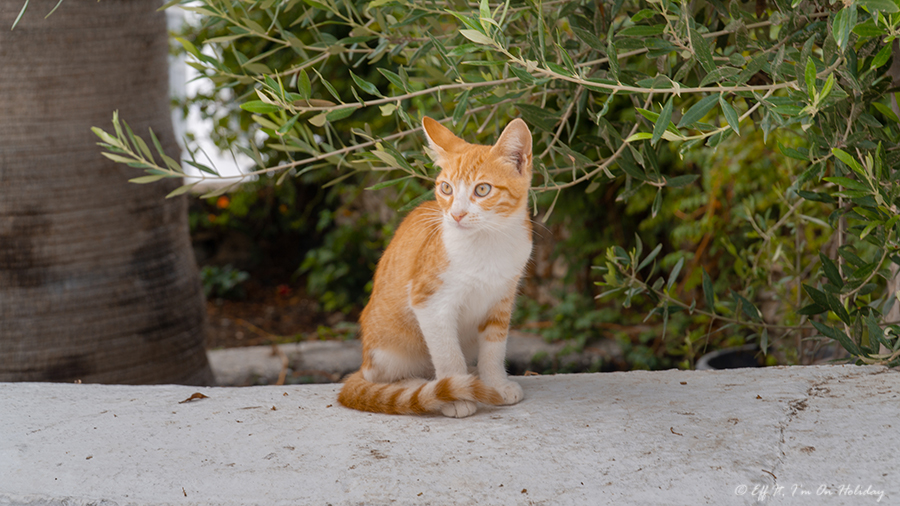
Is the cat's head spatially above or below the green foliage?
above

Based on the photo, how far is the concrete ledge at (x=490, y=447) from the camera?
1.58m

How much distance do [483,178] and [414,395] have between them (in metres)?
0.67

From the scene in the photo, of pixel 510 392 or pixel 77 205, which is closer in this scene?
pixel 510 392

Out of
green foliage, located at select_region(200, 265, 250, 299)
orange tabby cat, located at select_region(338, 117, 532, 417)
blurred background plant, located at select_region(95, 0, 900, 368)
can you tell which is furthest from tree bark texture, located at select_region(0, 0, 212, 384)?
green foliage, located at select_region(200, 265, 250, 299)

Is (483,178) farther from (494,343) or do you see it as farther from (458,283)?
(494,343)

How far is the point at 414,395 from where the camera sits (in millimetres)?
2041

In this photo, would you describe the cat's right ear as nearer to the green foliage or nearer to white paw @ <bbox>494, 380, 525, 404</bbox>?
white paw @ <bbox>494, 380, 525, 404</bbox>

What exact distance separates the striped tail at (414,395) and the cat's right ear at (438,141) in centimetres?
68

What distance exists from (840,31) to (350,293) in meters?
4.69

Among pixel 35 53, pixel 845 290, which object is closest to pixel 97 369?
pixel 35 53

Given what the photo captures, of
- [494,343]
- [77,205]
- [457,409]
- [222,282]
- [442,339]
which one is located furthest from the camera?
[222,282]

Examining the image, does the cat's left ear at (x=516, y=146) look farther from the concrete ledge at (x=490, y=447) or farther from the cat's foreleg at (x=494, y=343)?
the concrete ledge at (x=490, y=447)

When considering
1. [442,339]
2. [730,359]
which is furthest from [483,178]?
[730,359]

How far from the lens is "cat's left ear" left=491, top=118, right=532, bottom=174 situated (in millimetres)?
2045
